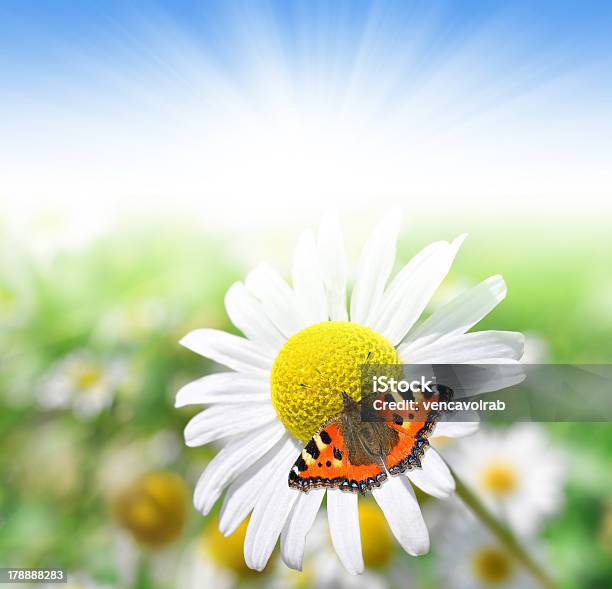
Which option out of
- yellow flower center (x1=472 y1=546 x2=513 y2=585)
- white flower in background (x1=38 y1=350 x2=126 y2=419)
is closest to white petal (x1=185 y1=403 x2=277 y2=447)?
yellow flower center (x1=472 y1=546 x2=513 y2=585)

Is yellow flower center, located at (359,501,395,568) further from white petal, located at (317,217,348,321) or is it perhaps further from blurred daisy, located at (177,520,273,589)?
white petal, located at (317,217,348,321)

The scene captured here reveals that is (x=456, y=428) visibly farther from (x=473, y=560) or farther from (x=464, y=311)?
(x=473, y=560)

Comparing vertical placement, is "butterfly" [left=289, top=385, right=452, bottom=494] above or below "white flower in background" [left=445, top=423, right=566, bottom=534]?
above

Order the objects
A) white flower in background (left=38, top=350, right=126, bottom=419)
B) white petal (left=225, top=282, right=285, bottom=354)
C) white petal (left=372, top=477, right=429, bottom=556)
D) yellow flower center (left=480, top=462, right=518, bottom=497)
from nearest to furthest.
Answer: white petal (left=372, top=477, right=429, bottom=556), white petal (left=225, top=282, right=285, bottom=354), yellow flower center (left=480, top=462, right=518, bottom=497), white flower in background (left=38, top=350, right=126, bottom=419)

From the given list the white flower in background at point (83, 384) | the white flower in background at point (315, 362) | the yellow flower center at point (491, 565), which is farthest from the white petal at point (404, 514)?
the white flower in background at point (83, 384)

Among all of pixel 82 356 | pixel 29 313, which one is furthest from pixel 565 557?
pixel 29 313

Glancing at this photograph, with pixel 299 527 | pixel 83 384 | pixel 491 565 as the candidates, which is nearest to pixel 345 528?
pixel 299 527
